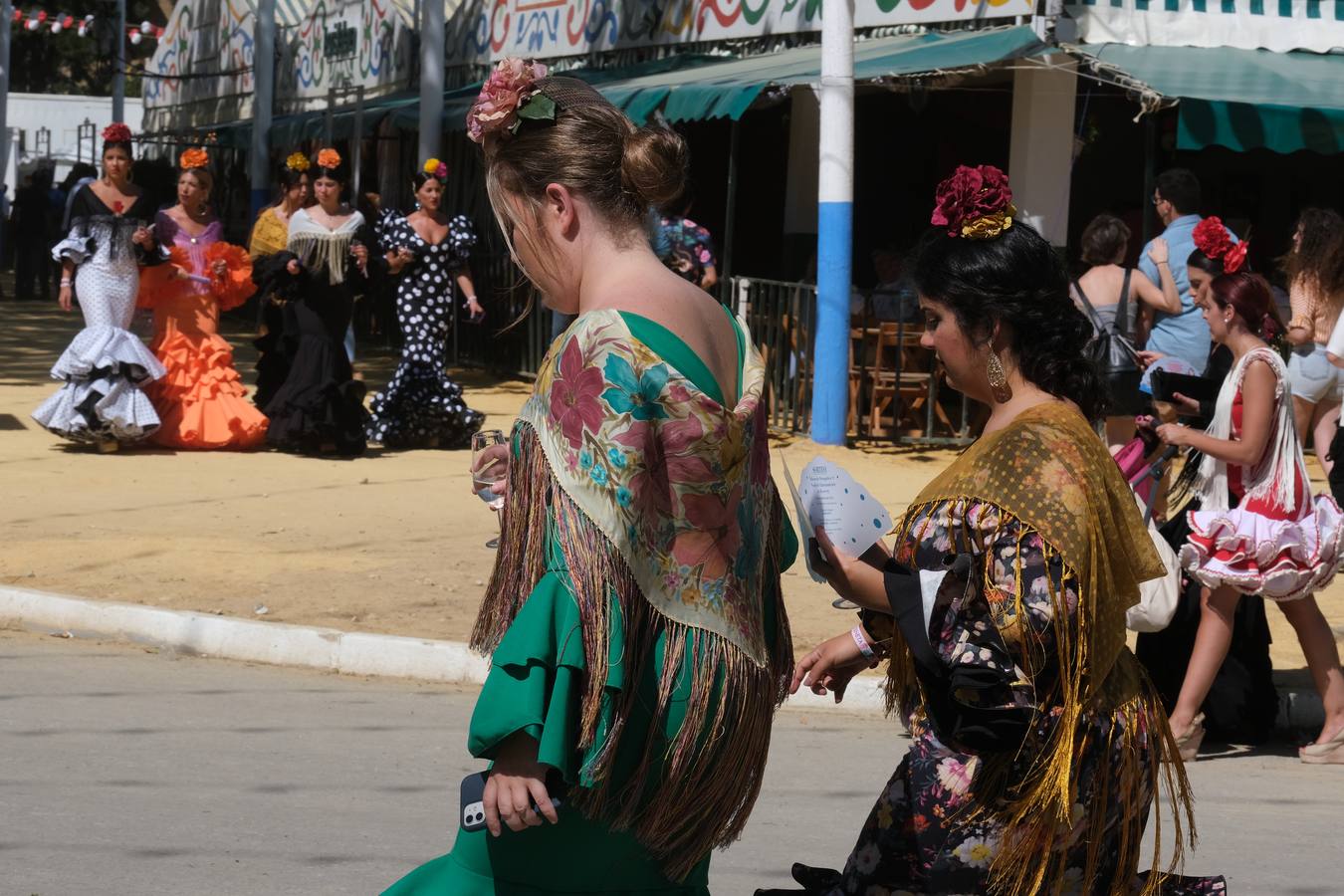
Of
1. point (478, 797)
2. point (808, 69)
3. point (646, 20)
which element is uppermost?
point (646, 20)

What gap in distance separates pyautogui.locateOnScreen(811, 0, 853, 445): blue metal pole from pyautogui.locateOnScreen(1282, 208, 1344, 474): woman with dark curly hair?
4.15m

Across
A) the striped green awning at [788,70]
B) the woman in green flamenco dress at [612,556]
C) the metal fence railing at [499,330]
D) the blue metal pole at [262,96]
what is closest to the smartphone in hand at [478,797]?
the woman in green flamenco dress at [612,556]

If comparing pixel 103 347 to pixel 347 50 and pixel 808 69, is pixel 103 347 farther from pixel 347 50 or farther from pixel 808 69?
pixel 347 50

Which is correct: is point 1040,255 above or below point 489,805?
above

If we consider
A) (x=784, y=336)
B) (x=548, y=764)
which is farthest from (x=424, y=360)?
(x=548, y=764)

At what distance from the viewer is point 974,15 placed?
13883mm

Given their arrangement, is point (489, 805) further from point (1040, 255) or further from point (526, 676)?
point (1040, 255)

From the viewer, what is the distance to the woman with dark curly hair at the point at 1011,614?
2.95 meters

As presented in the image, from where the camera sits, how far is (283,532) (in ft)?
31.4

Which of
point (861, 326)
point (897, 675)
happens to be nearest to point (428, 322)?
point (861, 326)

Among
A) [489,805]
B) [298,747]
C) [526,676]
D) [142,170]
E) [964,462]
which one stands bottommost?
[298,747]

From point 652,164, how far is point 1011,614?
35.5 inches

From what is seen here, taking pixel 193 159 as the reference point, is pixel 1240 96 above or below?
above

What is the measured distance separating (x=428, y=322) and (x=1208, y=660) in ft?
26.3
